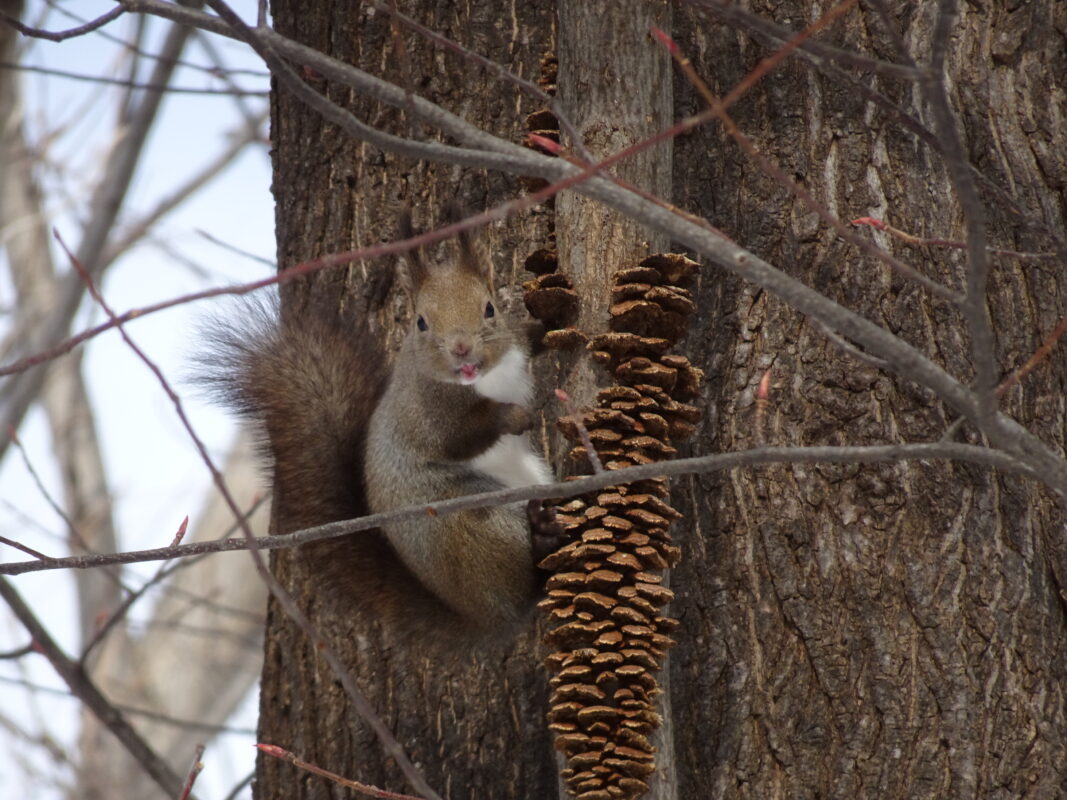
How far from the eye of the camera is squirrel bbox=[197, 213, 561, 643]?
1.91 metres

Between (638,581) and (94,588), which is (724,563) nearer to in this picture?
(638,581)

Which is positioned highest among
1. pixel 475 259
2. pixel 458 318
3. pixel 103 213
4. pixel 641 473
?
→ pixel 103 213

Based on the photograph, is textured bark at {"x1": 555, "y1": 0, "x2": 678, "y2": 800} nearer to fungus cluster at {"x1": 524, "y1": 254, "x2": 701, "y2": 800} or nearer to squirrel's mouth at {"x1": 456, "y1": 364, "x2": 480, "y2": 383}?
fungus cluster at {"x1": 524, "y1": 254, "x2": 701, "y2": 800}

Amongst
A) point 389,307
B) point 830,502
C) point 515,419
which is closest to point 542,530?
point 515,419

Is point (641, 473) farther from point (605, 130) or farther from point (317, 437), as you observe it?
point (317, 437)

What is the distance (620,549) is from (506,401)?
2.14 ft

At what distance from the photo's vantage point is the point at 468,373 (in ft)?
6.60

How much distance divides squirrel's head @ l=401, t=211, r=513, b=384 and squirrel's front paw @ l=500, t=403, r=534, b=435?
0.25 ft

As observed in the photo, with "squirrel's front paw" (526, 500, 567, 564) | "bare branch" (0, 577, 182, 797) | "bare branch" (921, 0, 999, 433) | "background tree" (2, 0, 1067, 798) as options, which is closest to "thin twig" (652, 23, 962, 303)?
"bare branch" (921, 0, 999, 433)

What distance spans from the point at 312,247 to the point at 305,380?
32cm

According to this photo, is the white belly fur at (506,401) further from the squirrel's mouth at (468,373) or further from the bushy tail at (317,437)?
the bushy tail at (317,437)

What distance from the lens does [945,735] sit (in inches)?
67.7

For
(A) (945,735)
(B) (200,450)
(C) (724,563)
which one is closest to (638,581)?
(C) (724,563)

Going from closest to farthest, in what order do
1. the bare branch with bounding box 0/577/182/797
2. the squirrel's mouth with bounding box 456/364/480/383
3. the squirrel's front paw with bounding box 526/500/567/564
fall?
the squirrel's front paw with bounding box 526/500/567/564, the squirrel's mouth with bounding box 456/364/480/383, the bare branch with bounding box 0/577/182/797
